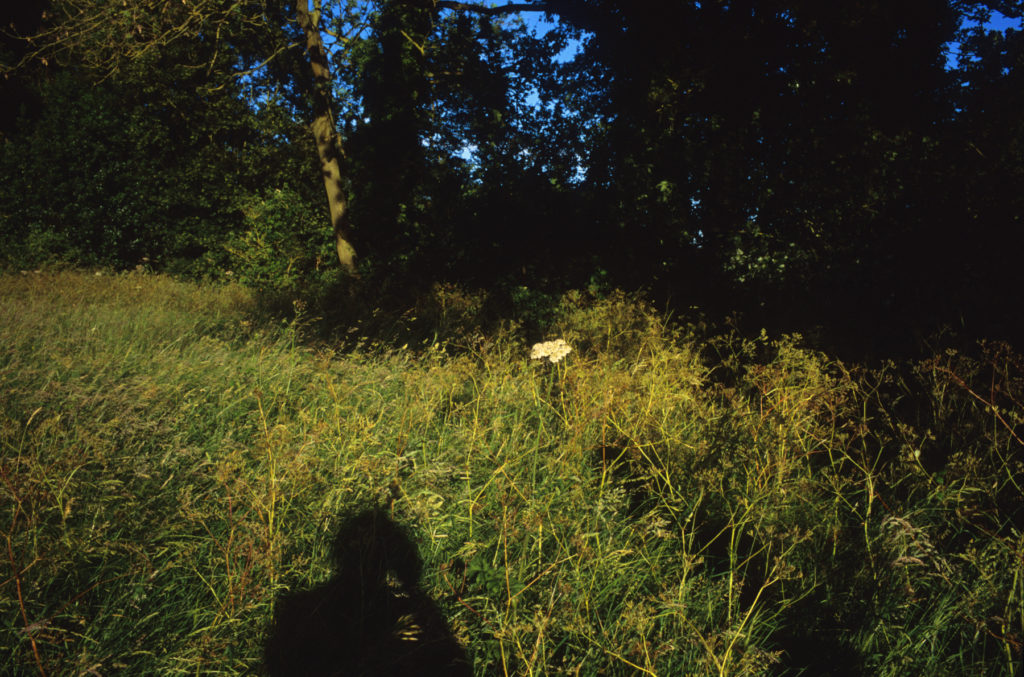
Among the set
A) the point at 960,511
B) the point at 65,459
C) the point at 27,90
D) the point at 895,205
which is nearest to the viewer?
the point at 65,459

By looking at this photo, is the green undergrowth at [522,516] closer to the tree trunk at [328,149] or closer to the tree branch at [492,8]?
the tree trunk at [328,149]

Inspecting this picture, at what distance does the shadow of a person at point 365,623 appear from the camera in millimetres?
1588

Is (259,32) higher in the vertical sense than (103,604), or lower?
higher

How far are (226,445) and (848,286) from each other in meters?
4.99

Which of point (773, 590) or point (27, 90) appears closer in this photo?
Result: point (773, 590)

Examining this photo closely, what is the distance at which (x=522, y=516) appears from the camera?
6.97 feet

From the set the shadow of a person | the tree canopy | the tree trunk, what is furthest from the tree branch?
the shadow of a person

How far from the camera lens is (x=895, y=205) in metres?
4.15

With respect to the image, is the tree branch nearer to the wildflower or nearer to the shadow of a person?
the wildflower

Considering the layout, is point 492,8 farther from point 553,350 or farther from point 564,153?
point 553,350

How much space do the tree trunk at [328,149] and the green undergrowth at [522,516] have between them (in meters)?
5.07

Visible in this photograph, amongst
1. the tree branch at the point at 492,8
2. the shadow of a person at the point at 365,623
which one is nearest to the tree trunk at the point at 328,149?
the tree branch at the point at 492,8

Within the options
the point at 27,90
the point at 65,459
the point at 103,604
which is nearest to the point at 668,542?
the point at 103,604

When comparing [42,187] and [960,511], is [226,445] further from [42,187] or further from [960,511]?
[42,187]
